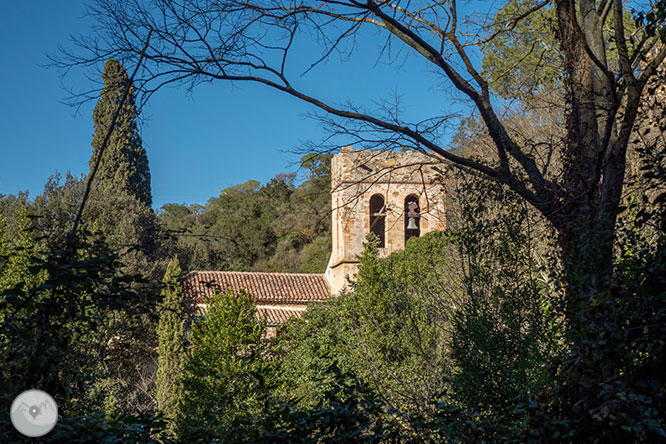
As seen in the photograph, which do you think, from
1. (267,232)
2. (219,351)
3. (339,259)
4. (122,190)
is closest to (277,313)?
(339,259)

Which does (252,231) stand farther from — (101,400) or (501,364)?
(501,364)

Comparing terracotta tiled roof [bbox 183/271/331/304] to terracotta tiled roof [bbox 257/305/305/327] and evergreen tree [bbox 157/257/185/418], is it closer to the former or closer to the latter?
terracotta tiled roof [bbox 257/305/305/327]

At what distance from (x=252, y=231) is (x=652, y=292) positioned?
32406mm

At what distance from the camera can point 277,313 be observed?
69.2ft

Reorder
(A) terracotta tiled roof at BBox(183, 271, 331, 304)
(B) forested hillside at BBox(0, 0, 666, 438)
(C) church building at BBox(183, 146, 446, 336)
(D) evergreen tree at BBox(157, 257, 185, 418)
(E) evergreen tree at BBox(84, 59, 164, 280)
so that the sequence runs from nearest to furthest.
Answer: (B) forested hillside at BBox(0, 0, 666, 438)
(D) evergreen tree at BBox(157, 257, 185, 418)
(C) church building at BBox(183, 146, 446, 336)
(A) terracotta tiled roof at BBox(183, 271, 331, 304)
(E) evergreen tree at BBox(84, 59, 164, 280)

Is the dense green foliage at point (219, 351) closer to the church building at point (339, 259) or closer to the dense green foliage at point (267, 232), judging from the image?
the church building at point (339, 259)

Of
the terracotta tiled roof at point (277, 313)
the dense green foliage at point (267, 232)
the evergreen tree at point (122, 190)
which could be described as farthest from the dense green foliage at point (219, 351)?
the dense green foliage at point (267, 232)

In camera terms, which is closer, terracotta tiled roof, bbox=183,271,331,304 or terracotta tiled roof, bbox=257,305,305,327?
terracotta tiled roof, bbox=257,305,305,327

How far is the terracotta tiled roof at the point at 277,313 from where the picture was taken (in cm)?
2038

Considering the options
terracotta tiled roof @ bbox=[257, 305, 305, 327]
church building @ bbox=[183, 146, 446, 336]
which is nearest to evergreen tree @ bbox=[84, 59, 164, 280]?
church building @ bbox=[183, 146, 446, 336]

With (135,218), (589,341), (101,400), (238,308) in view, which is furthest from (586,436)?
(135,218)

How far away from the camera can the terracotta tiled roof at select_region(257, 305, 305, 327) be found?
20.4 metres

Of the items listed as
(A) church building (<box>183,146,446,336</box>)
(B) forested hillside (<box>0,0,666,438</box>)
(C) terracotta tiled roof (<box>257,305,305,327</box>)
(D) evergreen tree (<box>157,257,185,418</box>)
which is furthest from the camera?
(C) terracotta tiled roof (<box>257,305,305,327</box>)

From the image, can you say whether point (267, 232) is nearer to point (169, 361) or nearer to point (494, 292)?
point (169, 361)
